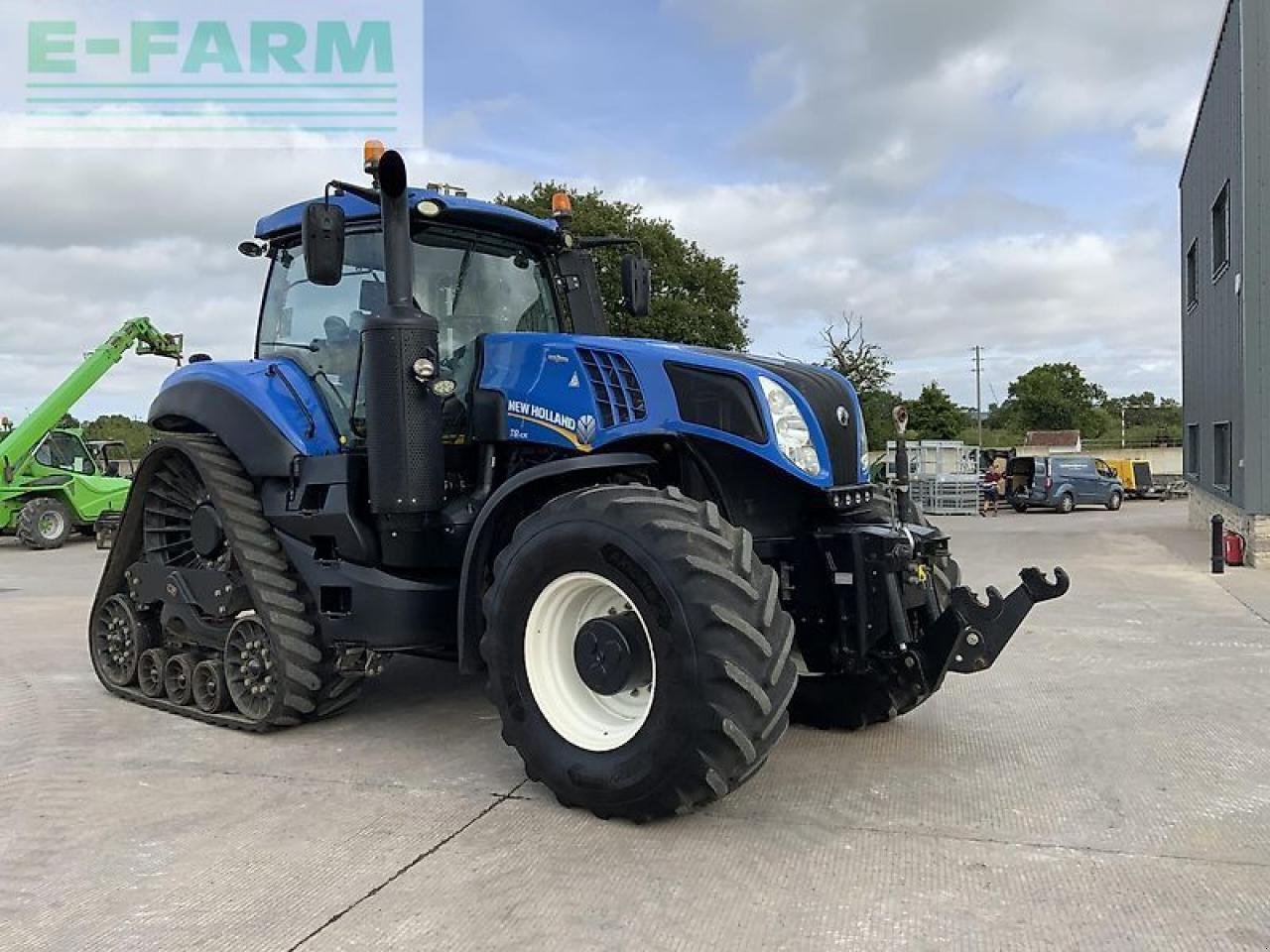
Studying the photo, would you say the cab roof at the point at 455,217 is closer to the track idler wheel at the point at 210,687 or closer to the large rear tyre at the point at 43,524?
the track idler wheel at the point at 210,687

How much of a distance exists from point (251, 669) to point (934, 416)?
56.1m

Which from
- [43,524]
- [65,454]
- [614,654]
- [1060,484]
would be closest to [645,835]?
[614,654]

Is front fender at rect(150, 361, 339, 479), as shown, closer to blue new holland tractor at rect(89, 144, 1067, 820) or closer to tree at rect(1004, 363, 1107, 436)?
blue new holland tractor at rect(89, 144, 1067, 820)

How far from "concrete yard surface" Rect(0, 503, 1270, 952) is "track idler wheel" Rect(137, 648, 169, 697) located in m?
0.19

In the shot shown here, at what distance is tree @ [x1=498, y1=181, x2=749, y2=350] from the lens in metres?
27.5

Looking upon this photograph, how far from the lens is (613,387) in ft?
15.3

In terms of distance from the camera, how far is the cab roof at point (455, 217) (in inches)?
211

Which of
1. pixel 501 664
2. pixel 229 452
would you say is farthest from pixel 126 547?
pixel 501 664

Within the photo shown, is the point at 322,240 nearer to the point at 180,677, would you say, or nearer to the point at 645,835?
the point at 180,677

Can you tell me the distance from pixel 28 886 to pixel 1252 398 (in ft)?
45.5

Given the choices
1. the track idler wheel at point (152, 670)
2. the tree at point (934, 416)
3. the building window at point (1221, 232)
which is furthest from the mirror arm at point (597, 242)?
the tree at point (934, 416)

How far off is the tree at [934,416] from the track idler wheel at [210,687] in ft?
176

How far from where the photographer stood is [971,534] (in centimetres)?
2036

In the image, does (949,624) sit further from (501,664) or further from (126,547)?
(126,547)
